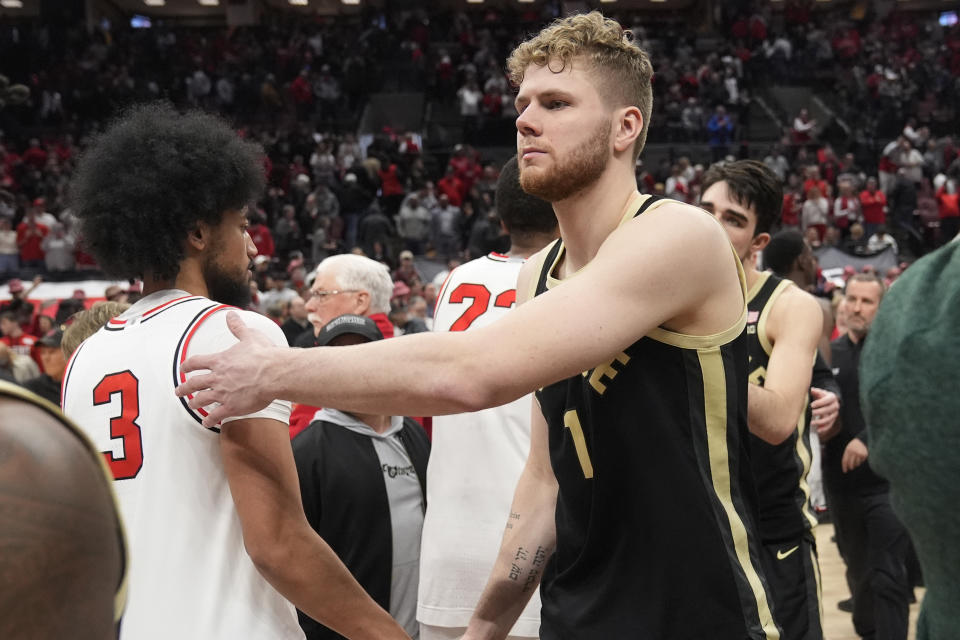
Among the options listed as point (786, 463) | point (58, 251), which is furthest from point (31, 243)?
point (786, 463)

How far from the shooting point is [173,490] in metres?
2.19

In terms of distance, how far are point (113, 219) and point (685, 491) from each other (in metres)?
1.42

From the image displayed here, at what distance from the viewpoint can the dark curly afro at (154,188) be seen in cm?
239

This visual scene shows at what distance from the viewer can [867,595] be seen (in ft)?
19.5

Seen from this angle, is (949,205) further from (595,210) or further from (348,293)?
(595,210)

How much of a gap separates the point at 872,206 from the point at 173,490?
17.8 metres

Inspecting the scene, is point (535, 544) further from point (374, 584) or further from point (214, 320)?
point (374, 584)

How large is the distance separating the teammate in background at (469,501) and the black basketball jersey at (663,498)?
1282mm

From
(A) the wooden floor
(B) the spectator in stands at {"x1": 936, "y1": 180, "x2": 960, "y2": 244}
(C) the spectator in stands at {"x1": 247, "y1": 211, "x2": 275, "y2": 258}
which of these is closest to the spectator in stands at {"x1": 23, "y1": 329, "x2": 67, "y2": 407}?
(A) the wooden floor

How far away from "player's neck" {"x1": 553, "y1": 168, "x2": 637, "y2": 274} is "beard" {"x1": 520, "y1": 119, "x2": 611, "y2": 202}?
2 cm

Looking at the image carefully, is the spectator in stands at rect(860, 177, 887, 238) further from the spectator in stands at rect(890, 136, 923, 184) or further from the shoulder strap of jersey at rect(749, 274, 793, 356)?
the shoulder strap of jersey at rect(749, 274, 793, 356)

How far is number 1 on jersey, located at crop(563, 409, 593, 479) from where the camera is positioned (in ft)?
7.28

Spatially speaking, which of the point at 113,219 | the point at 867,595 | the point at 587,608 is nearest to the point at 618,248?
the point at 587,608

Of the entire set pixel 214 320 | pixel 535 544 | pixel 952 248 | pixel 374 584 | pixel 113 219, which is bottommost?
pixel 374 584
